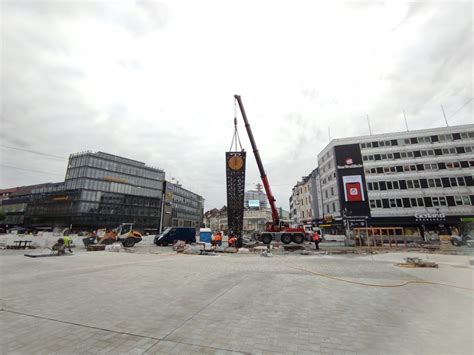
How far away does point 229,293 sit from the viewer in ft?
22.0

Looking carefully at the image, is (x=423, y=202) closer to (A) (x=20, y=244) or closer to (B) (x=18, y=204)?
(A) (x=20, y=244)

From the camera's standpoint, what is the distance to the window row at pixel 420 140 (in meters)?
39.5

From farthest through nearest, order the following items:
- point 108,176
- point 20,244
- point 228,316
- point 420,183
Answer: point 108,176 → point 420,183 → point 20,244 → point 228,316

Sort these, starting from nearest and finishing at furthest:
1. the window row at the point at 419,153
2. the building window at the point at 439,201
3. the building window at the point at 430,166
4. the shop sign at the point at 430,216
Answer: the shop sign at the point at 430,216 → the building window at the point at 439,201 → the window row at the point at 419,153 → the building window at the point at 430,166

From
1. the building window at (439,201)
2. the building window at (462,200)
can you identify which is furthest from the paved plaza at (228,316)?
the building window at (462,200)

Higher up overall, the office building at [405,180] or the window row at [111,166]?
the window row at [111,166]

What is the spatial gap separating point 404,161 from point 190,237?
40.2 meters

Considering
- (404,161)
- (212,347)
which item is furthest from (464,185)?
(212,347)

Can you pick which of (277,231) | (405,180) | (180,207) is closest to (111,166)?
(180,207)

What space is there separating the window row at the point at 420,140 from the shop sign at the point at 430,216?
13122 millimetres

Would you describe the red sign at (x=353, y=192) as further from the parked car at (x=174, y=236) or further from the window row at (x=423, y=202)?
the parked car at (x=174, y=236)

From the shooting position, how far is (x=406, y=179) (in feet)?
132

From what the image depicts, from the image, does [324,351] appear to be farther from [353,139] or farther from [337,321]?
[353,139]

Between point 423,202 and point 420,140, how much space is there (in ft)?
38.1
